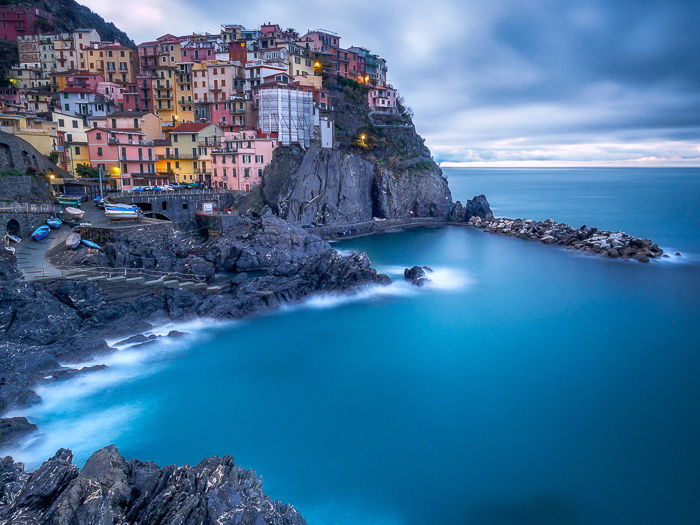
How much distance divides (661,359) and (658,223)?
45.2 meters

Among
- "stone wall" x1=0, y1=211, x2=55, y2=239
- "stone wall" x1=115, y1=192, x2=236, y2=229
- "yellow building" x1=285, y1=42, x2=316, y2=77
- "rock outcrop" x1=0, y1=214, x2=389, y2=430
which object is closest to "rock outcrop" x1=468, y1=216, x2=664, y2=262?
"rock outcrop" x1=0, y1=214, x2=389, y2=430

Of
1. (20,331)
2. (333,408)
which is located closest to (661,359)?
(333,408)

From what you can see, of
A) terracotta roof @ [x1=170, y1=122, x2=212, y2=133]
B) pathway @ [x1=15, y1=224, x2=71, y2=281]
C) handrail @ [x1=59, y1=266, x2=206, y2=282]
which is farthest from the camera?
terracotta roof @ [x1=170, y1=122, x2=212, y2=133]

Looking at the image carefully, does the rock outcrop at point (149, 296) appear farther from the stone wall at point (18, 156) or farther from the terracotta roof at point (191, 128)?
the terracotta roof at point (191, 128)

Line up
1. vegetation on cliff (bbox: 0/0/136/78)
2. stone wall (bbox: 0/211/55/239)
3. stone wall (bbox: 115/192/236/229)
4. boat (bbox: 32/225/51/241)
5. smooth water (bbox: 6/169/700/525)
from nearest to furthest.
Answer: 1. smooth water (bbox: 6/169/700/525)
2. stone wall (bbox: 0/211/55/239)
3. boat (bbox: 32/225/51/241)
4. stone wall (bbox: 115/192/236/229)
5. vegetation on cliff (bbox: 0/0/136/78)

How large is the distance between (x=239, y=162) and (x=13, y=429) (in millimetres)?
34647

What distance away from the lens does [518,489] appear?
12844mm

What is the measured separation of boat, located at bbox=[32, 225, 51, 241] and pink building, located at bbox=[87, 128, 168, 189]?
13895mm

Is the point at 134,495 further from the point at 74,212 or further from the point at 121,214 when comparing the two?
the point at 74,212

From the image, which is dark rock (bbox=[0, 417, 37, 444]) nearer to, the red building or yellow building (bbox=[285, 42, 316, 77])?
yellow building (bbox=[285, 42, 316, 77])

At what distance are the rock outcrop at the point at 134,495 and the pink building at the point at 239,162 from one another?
38191 mm

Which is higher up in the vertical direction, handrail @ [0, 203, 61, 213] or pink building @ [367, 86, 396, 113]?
pink building @ [367, 86, 396, 113]

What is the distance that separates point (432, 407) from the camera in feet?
56.6

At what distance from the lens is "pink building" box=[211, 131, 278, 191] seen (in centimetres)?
4544
